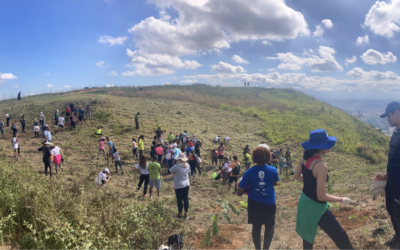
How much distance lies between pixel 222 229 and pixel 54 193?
365 cm

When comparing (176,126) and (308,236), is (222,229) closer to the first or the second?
(308,236)

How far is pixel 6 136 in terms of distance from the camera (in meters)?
16.2

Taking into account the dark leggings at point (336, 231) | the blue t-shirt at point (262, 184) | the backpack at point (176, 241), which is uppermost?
the blue t-shirt at point (262, 184)

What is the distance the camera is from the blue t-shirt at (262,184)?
3.15 m

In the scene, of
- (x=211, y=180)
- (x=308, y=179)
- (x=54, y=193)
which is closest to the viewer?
(x=308, y=179)

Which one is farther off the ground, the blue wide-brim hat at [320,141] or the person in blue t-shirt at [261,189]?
the blue wide-brim hat at [320,141]

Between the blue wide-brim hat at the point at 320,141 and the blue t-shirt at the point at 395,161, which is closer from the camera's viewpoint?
the blue wide-brim hat at the point at 320,141

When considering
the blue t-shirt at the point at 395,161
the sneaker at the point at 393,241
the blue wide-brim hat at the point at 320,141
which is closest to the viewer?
the blue wide-brim hat at the point at 320,141

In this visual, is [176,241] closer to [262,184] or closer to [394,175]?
[262,184]

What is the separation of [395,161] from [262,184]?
6.18 ft

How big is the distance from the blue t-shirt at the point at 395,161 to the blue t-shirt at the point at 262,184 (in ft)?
5.41

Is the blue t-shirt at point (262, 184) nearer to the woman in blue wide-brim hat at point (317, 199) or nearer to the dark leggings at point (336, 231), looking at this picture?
the woman in blue wide-brim hat at point (317, 199)

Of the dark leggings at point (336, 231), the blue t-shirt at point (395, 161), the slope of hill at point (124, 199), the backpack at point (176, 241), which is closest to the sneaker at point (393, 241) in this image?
the slope of hill at point (124, 199)

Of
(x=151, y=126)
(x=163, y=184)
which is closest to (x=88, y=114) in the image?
(x=151, y=126)
